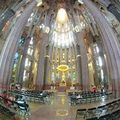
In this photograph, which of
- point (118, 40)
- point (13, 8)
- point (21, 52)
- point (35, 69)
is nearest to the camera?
point (13, 8)

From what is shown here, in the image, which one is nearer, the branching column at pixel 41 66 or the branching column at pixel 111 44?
the branching column at pixel 111 44

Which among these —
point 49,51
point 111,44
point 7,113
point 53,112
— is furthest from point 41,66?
point 7,113

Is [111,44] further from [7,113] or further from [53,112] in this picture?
[7,113]

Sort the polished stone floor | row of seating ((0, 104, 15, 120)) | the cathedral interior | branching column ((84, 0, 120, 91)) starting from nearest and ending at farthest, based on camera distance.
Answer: row of seating ((0, 104, 15, 120)) → the polished stone floor → the cathedral interior → branching column ((84, 0, 120, 91))

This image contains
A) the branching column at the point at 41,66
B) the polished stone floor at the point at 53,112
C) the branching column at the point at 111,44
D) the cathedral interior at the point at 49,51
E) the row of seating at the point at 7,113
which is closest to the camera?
the row of seating at the point at 7,113

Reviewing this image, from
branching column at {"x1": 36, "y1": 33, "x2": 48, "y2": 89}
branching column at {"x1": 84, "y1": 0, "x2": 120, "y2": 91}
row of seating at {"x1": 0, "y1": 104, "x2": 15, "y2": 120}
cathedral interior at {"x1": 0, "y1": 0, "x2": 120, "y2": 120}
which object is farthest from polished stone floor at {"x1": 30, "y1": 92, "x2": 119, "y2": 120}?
branching column at {"x1": 36, "y1": 33, "x2": 48, "y2": 89}

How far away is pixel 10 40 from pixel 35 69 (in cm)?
1738

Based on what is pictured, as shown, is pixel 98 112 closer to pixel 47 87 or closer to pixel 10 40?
pixel 10 40

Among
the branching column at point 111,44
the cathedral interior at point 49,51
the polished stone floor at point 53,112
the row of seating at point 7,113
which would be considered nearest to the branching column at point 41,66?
the cathedral interior at point 49,51

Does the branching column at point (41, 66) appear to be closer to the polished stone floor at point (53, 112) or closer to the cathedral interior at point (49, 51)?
the cathedral interior at point (49, 51)

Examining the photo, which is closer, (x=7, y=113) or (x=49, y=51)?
(x=7, y=113)

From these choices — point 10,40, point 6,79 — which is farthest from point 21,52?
point 6,79

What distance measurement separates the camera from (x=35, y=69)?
4512cm

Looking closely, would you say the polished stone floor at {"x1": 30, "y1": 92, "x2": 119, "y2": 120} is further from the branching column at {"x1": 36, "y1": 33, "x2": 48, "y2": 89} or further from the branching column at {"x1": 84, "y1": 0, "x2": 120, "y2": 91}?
the branching column at {"x1": 36, "y1": 33, "x2": 48, "y2": 89}
